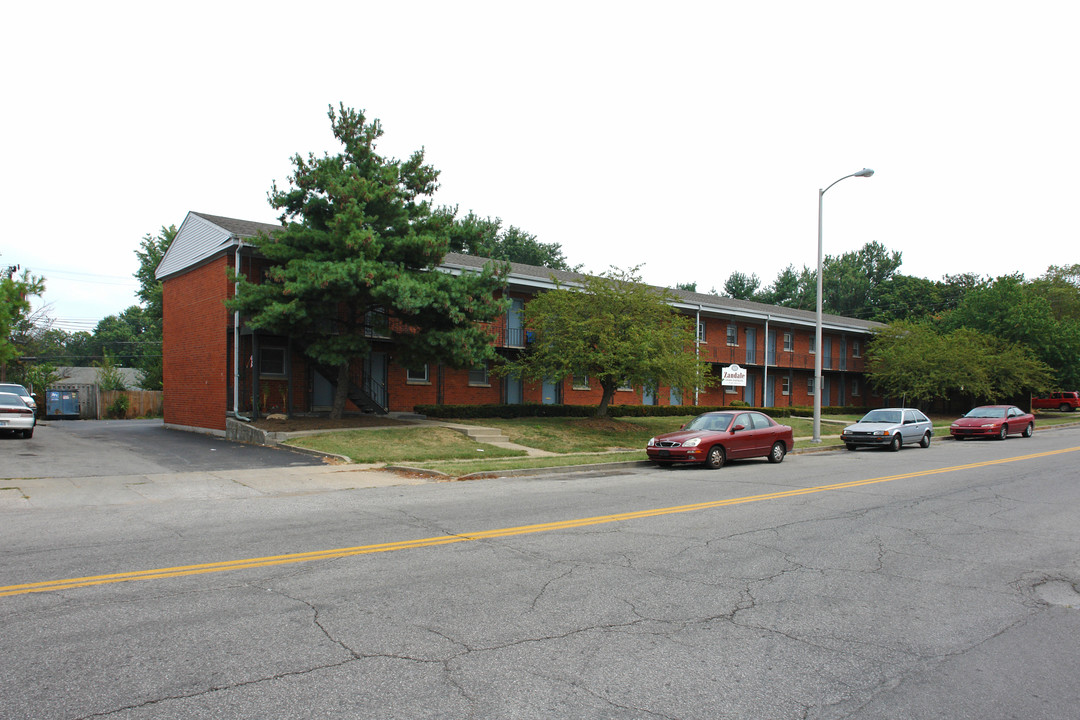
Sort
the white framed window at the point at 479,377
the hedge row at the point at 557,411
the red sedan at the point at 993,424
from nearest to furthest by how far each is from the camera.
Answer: the hedge row at the point at 557,411 → the red sedan at the point at 993,424 → the white framed window at the point at 479,377

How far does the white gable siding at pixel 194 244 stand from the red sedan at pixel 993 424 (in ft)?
91.4

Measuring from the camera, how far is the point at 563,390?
3275cm

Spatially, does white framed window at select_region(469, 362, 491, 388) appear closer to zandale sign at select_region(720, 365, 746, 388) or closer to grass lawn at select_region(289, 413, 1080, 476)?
grass lawn at select_region(289, 413, 1080, 476)

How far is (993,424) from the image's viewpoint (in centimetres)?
2725

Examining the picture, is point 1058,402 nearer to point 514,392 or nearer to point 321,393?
point 514,392

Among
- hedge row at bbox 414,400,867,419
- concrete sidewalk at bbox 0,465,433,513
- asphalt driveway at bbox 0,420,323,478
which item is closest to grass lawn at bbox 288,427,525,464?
asphalt driveway at bbox 0,420,323,478

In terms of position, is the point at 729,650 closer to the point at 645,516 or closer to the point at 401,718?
the point at 401,718

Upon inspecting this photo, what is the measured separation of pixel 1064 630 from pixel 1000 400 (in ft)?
154

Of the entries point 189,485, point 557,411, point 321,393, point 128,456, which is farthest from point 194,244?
point 189,485

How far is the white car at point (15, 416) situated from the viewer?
69.3 feet

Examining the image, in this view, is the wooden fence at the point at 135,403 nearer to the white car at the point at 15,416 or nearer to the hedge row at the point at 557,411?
the white car at the point at 15,416

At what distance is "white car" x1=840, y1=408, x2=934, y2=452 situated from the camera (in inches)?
884

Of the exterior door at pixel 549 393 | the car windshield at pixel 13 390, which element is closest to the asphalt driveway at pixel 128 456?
the car windshield at pixel 13 390

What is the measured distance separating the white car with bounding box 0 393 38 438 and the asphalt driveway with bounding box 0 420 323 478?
376mm
